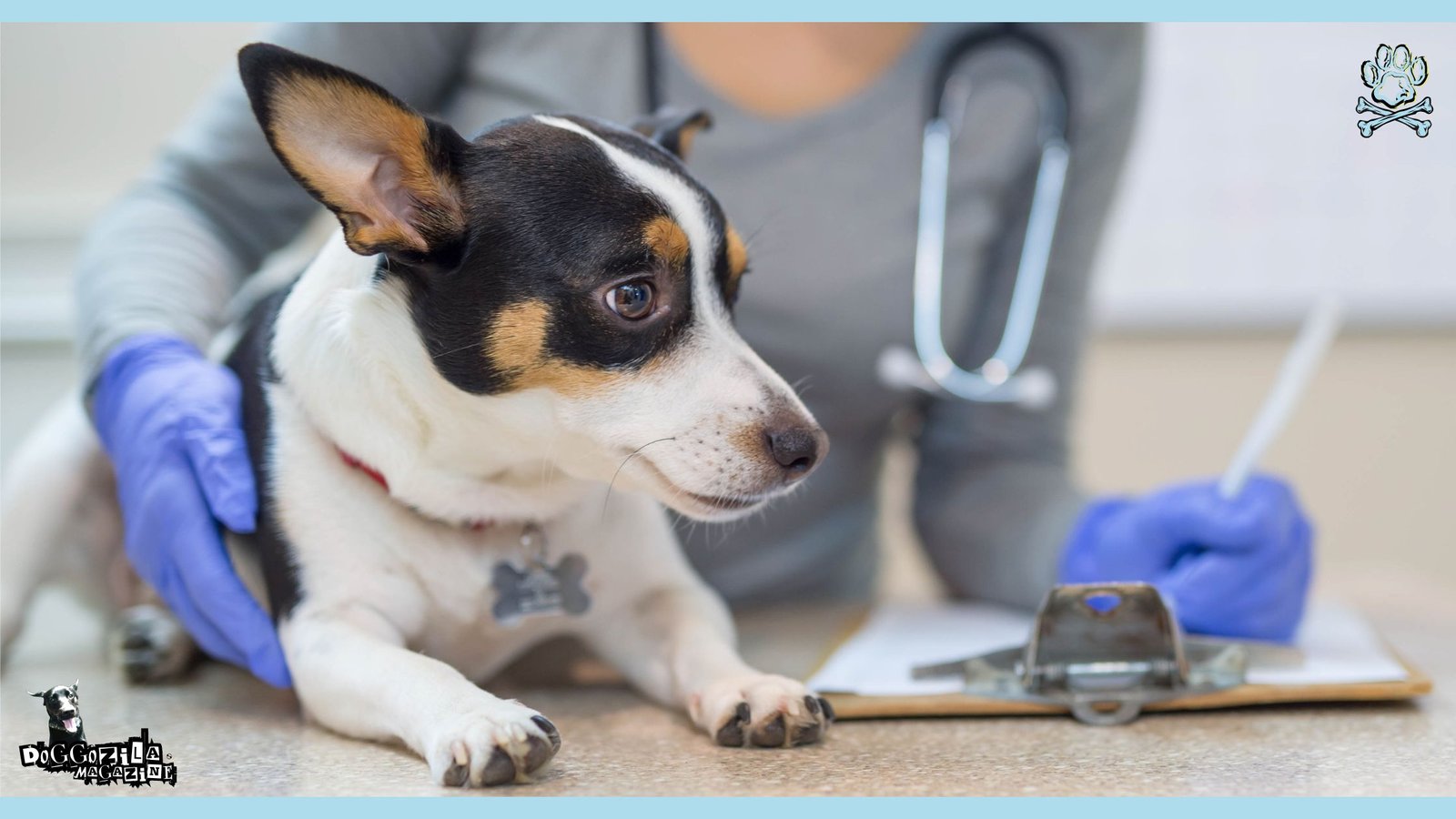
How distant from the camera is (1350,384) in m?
2.79

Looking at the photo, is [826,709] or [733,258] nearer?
[826,709]

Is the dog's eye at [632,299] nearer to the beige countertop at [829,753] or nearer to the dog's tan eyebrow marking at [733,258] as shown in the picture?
the dog's tan eyebrow marking at [733,258]

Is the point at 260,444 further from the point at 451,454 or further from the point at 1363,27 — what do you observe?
the point at 1363,27

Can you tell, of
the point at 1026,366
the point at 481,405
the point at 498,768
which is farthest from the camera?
the point at 1026,366

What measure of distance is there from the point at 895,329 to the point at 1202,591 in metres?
0.51

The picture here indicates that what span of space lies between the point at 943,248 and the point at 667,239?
697mm

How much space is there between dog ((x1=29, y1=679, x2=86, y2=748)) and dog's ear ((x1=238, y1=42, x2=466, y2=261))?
42cm

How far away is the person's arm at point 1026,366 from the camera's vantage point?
1.61m

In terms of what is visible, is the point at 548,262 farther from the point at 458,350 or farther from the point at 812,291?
the point at 812,291

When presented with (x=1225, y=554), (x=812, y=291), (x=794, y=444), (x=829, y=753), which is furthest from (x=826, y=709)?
(x=812, y=291)

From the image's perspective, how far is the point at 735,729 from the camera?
0.99m

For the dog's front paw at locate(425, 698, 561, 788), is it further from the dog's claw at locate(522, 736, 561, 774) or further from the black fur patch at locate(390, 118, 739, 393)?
the black fur patch at locate(390, 118, 739, 393)

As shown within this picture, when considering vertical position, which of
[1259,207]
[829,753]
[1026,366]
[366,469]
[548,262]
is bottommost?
[829,753]

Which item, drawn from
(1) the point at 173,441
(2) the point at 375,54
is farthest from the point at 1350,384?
(1) the point at 173,441
